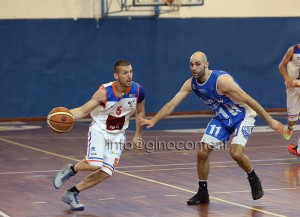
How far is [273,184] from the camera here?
11.8 metres

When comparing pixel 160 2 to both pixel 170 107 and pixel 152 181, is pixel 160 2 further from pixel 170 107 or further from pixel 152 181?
pixel 170 107

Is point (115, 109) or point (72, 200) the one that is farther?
point (115, 109)

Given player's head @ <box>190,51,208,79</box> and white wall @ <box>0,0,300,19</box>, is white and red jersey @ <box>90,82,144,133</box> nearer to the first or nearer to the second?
player's head @ <box>190,51,208,79</box>

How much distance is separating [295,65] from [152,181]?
453 cm

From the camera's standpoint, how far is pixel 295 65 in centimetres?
1534

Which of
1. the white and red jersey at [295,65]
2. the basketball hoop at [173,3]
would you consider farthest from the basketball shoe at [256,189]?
the basketball hoop at [173,3]

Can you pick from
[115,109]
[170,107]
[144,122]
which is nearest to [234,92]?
[170,107]

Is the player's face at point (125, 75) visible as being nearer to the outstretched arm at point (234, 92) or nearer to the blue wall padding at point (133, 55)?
the outstretched arm at point (234, 92)

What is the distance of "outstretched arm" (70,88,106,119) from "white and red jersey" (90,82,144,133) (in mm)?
65

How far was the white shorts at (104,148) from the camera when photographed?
9922 millimetres

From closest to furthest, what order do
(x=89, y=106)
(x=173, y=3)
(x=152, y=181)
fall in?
1. (x=89, y=106)
2. (x=152, y=181)
3. (x=173, y=3)

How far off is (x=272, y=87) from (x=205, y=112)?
2365 millimetres

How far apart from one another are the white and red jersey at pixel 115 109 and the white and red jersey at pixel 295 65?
18.5ft

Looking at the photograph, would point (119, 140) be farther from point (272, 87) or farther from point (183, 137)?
point (272, 87)
